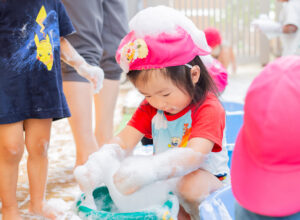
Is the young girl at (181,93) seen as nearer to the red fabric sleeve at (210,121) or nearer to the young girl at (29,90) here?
the red fabric sleeve at (210,121)

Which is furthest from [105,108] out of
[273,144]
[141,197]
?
[273,144]

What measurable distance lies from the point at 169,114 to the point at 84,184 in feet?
1.11

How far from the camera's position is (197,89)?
1.06m

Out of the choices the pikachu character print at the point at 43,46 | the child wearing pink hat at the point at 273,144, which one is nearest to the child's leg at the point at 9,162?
the pikachu character print at the point at 43,46

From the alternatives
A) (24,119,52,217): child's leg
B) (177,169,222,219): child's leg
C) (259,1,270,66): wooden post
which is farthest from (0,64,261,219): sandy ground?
(259,1,270,66): wooden post

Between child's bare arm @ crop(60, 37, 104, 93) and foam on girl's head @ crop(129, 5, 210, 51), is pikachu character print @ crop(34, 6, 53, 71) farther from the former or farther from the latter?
foam on girl's head @ crop(129, 5, 210, 51)

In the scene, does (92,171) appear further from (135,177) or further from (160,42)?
(160,42)

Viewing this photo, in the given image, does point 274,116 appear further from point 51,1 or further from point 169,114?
point 51,1

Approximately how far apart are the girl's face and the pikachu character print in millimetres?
352

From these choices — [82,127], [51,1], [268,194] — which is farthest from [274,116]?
[82,127]

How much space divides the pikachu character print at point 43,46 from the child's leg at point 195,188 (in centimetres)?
56

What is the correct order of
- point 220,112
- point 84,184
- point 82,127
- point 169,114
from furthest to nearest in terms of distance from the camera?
point 82,127 < point 169,114 < point 220,112 < point 84,184

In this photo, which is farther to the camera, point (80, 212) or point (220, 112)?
point (220, 112)

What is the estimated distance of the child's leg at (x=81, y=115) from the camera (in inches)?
57.8
